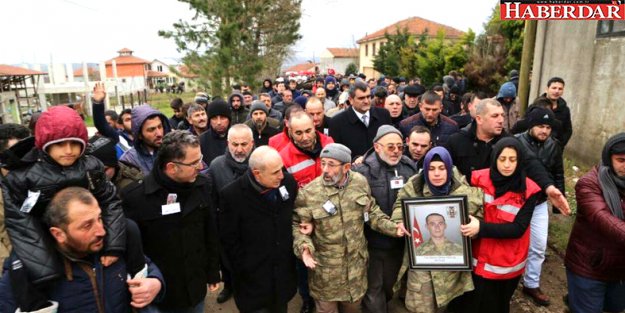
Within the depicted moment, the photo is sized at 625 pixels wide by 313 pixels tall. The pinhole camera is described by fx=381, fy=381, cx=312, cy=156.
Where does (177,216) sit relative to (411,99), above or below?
below

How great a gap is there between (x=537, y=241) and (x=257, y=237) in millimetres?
2980

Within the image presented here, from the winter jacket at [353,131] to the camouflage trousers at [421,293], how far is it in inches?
86.3

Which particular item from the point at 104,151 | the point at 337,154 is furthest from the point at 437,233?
the point at 104,151

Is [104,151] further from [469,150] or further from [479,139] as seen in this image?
[479,139]

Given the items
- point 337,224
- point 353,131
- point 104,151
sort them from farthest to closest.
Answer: point 353,131, point 337,224, point 104,151

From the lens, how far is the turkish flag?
3.21 meters

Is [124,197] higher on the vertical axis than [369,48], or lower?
lower

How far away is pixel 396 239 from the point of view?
3.60 meters

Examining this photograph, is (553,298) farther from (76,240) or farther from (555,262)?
(76,240)

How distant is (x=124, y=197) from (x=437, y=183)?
2.44m

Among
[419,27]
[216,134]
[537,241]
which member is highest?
[419,27]

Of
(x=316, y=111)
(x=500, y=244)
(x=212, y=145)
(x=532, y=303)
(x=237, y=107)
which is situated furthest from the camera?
Answer: (x=237, y=107)

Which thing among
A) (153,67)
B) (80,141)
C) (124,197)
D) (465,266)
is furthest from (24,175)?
(153,67)

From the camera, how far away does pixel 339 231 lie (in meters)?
3.30
